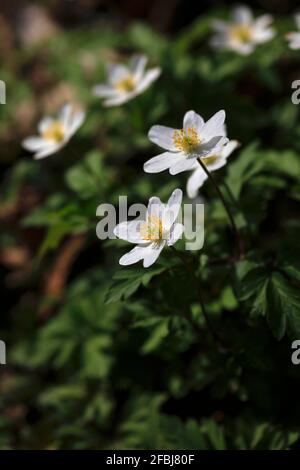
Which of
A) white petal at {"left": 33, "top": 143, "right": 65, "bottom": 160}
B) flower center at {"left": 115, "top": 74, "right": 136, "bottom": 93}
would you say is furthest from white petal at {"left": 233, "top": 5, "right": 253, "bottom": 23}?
white petal at {"left": 33, "top": 143, "right": 65, "bottom": 160}

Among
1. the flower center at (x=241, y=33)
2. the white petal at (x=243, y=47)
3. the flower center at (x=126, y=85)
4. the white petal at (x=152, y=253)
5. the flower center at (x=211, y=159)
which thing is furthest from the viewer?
the flower center at (x=241, y=33)

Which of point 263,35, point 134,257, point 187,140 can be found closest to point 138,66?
point 263,35

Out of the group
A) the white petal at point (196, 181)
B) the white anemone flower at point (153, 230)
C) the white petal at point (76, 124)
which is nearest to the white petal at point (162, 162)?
the white anemone flower at point (153, 230)

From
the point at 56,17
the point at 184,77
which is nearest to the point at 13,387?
the point at 184,77

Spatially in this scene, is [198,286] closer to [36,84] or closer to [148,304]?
[148,304]

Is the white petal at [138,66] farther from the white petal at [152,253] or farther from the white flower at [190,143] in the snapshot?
the white petal at [152,253]

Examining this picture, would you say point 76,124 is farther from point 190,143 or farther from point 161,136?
point 190,143

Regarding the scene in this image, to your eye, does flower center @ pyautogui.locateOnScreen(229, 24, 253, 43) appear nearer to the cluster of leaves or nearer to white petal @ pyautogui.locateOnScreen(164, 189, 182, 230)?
the cluster of leaves
